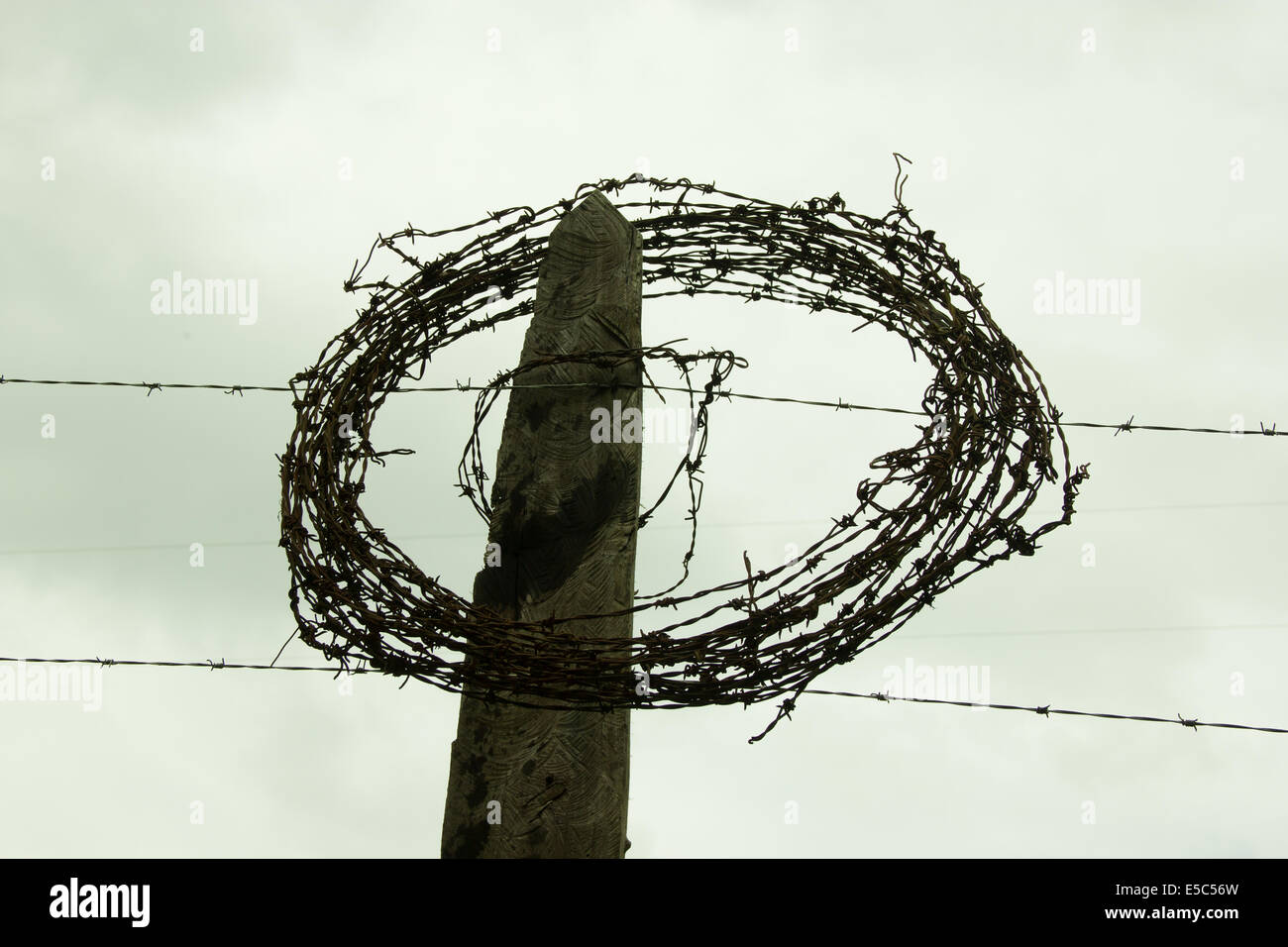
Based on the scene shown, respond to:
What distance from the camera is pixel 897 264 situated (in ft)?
17.1

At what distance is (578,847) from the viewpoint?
15.3 feet

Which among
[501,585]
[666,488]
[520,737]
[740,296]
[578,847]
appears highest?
[740,296]

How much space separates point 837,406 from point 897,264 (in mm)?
694

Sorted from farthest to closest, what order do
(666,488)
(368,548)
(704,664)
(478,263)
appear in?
(478,263) < (666,488) < (368,548) < (704,664)

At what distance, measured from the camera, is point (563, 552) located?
16.1 feet

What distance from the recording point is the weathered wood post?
4.71 meters

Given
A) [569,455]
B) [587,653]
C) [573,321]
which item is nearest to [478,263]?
[573,321]

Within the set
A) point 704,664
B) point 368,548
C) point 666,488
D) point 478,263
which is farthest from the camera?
point 478,263

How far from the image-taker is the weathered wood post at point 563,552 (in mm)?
4715

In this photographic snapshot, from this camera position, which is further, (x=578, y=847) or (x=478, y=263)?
(x=478, y=263)

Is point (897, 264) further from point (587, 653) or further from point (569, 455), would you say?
point (587, 653)

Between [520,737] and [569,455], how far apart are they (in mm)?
945

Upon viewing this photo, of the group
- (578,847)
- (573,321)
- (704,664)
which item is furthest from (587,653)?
(573,321)

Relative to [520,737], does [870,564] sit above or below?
above
